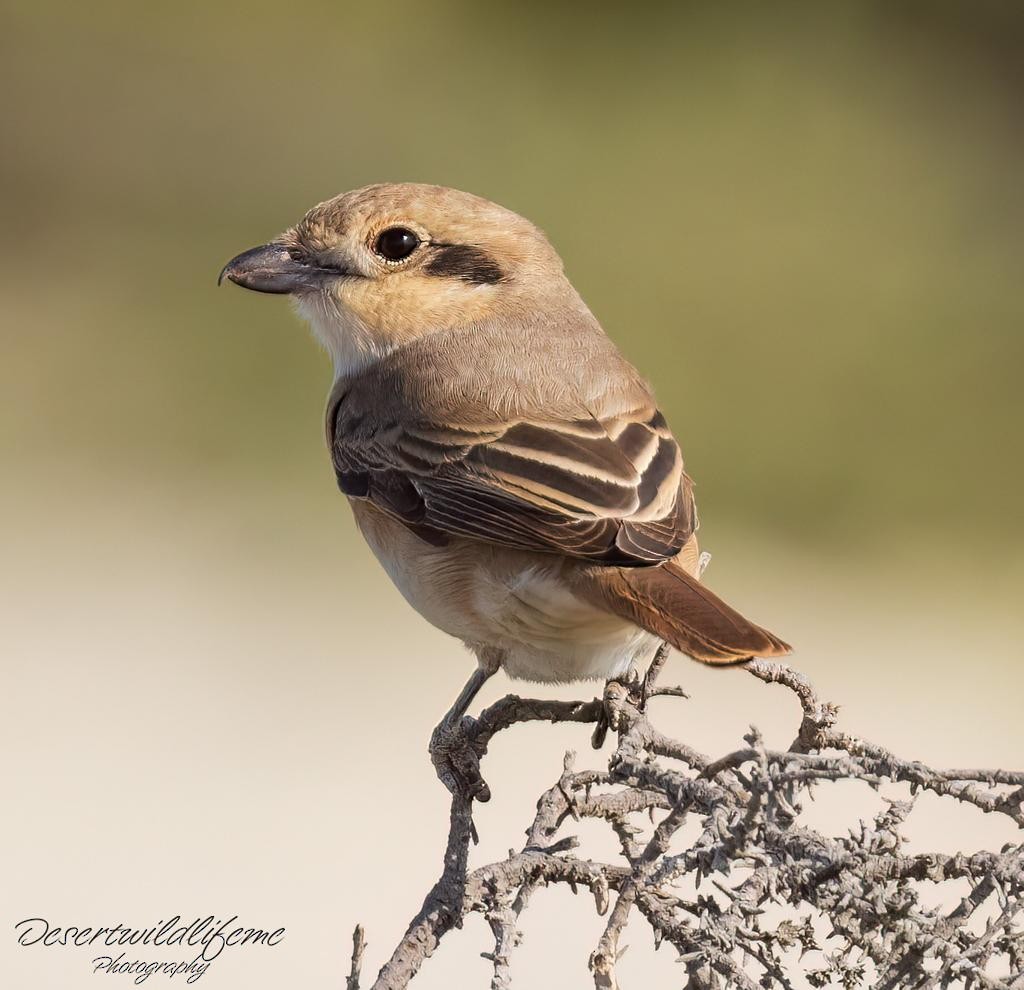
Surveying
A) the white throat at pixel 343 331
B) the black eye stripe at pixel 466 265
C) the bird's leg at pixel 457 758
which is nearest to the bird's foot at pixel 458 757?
the bird's leg at pixel 457 758

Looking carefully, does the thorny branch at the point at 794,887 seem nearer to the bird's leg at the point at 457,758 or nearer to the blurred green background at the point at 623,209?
the bird's leg at the point at 457,758

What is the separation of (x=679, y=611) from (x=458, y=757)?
541 millimetres

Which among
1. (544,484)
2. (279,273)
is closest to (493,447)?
(544,484)

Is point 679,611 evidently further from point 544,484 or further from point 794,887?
point 794,887

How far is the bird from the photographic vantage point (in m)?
2.79

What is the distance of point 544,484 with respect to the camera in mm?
2869

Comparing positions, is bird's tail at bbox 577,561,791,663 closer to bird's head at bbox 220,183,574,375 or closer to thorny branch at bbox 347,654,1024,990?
thorny branch at bbox 347,654,1024,990

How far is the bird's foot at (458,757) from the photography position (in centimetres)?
287

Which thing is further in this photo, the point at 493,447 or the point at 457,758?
the point at 493,447

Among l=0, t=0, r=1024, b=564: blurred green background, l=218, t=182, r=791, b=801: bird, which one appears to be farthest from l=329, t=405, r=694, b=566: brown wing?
l=0, t=0, r=1024, b=564: blurred green background

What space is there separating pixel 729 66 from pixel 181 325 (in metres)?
3.69

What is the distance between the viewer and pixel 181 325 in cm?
991

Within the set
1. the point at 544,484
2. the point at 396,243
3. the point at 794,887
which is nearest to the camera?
the point at 794,887

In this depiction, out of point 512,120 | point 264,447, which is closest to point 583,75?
point 512,120
